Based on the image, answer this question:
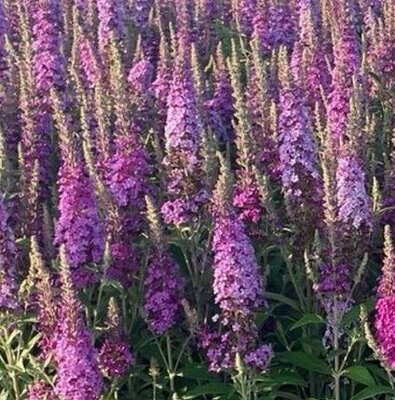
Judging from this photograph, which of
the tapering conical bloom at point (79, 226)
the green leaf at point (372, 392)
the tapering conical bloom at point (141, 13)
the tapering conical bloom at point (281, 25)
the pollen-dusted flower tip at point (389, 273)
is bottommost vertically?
the green leaf at point (372, 392)

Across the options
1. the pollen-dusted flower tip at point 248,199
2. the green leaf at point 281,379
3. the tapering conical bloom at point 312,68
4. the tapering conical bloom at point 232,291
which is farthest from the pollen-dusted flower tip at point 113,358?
the tapering conical bloom at point 312,68

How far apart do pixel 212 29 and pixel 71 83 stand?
3.05 m

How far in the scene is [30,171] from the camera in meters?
8.06

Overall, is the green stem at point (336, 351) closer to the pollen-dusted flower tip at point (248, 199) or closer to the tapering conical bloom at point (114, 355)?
the pollen-dusted flower tip at point (248, 199)

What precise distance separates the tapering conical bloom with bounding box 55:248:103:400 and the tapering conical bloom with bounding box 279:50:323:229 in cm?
215

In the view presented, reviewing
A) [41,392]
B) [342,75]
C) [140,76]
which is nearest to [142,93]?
[140,76]

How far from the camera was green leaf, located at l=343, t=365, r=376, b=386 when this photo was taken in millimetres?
6637

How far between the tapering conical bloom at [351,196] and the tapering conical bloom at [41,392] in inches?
89.6

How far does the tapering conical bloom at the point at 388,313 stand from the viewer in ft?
19.7

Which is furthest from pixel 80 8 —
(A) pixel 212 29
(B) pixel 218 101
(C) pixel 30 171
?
(C) pixel 30 171

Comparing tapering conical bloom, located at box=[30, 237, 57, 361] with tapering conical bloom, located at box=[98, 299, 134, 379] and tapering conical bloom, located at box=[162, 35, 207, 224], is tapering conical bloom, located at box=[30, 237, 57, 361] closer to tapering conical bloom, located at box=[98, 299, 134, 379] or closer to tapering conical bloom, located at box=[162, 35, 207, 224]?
tapering conical bloom, located at box=[98, 299, 134, 379]

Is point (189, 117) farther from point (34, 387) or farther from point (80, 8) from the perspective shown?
point (80, 8)

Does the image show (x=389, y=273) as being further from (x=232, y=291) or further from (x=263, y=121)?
(x=263, y=121)

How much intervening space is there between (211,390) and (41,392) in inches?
46.2
